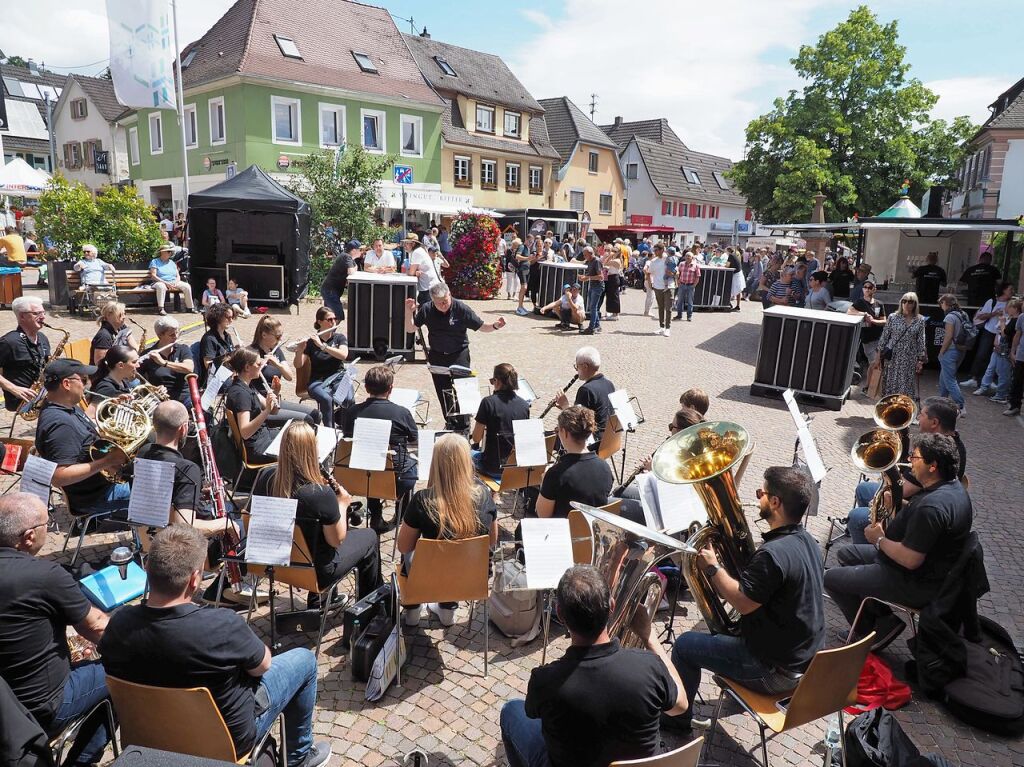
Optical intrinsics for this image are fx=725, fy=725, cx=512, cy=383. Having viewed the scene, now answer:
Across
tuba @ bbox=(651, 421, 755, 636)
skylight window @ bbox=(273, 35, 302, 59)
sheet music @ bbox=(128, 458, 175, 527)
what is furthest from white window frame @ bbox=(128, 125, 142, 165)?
tuba @ bbox=(651, 421, 755, 636)

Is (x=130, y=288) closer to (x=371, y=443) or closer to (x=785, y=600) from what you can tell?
(x=371, y=443)

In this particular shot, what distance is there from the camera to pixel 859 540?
17.6 ft

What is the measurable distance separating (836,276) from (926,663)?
44.9 ft

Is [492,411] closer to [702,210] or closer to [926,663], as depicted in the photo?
[926,663]

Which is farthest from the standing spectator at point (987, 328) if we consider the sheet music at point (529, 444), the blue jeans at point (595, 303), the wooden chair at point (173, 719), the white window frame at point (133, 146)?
the white window frame at point (133, 146)

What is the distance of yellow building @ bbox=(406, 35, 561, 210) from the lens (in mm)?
34188

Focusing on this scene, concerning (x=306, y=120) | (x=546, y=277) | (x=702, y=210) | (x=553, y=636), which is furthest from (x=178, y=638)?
(x=702, y=210)

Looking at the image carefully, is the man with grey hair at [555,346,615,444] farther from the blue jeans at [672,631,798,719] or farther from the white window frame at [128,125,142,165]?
the white window frame at [128,125,142,165]

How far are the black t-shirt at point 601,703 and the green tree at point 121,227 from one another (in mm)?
16887

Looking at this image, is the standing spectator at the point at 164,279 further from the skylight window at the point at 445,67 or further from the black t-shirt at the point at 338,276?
the skylight window at the point at 445,67

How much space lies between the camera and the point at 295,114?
90.1ft

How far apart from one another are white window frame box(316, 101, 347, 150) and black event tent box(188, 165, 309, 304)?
11.2 metres

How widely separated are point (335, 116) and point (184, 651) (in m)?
28.7

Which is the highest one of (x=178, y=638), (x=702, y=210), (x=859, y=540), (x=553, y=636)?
(x=702, y=210)
